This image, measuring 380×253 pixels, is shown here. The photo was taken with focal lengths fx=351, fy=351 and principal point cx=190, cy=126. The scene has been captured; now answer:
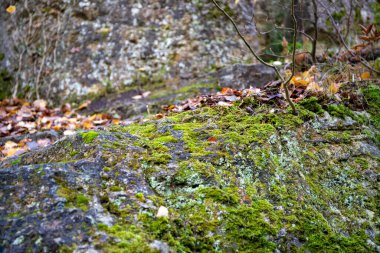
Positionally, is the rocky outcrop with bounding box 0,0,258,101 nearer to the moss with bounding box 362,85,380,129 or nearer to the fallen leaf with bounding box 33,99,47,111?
the fallen leaf with bounding box 33,99,47,111

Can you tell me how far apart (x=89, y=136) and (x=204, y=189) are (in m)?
0.84

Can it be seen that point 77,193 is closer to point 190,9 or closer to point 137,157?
point 137,157

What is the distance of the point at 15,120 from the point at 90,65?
4.82 feet

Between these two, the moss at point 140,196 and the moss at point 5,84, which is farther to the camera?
the moss at point 5,84

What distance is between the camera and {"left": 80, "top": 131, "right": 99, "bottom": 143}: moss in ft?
7.37

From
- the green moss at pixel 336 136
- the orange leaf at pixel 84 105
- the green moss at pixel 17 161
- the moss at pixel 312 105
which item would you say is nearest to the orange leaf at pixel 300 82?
the moss at pixel 312 105

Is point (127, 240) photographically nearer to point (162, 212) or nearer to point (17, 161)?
point (162, 212)

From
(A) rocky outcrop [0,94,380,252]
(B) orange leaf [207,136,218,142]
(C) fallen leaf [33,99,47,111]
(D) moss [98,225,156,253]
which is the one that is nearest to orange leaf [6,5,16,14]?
(C) fallen leaf [33,99,47,111]

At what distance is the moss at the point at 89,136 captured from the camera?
7.37 feet

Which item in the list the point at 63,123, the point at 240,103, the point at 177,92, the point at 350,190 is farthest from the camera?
the point at 177,92

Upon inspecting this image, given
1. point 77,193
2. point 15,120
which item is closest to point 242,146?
point 77,193

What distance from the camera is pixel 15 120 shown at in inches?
185

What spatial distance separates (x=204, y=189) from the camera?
1.99 metres

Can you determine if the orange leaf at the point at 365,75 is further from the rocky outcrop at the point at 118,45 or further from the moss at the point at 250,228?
the moss at the point at 250,228
